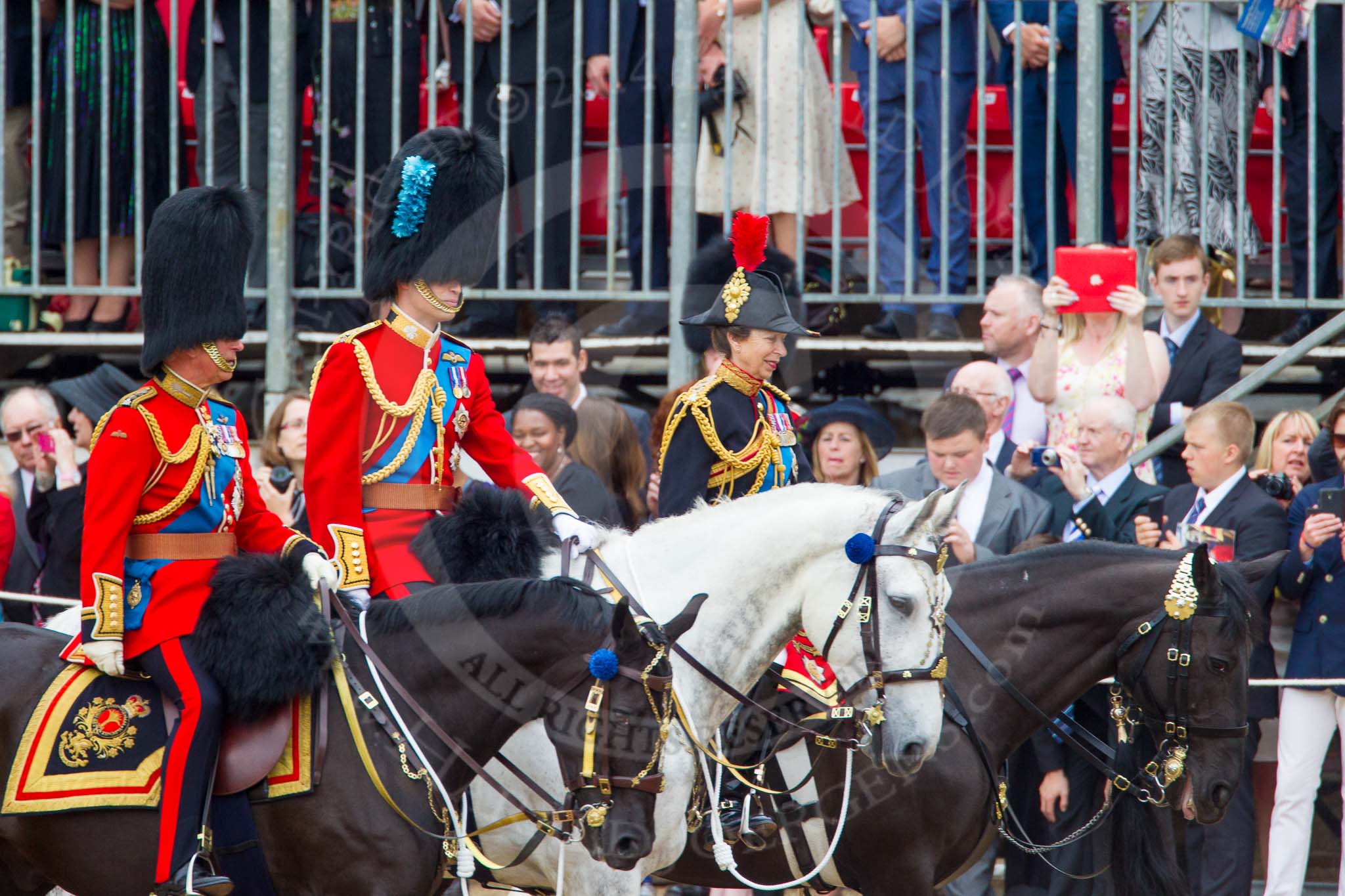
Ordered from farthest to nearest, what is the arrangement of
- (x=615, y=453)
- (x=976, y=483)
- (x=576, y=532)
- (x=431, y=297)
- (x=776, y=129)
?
(x=776, y=129), (x=615, y=453), (x=976, y=483), (x=431, y=297), (x=576, y=532)

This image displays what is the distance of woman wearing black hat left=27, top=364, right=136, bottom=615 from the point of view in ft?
23.0

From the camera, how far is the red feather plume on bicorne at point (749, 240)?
5.65 metres

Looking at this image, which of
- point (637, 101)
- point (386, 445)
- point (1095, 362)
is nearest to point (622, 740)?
point (386, 445)

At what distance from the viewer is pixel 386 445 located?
16.5ft

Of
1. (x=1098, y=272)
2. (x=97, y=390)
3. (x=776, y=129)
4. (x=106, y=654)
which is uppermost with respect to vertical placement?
(x=776, y=129)

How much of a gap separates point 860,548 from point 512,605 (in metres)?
0.94

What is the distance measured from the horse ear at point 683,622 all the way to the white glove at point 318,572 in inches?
35.1

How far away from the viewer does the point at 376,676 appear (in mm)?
4375

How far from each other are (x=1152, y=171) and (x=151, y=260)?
204 inches

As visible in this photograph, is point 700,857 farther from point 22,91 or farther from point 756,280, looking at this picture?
point 22,91

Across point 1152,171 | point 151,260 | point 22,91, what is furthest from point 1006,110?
point 151,260

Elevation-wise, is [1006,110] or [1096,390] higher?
[1006,110]

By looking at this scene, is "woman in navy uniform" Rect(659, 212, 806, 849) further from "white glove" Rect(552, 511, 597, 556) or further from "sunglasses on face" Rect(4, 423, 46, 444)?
"sunglasses on face" Rect(4, 423, 46, 444)

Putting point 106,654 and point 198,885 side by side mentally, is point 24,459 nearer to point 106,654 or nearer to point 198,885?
point 106,654
